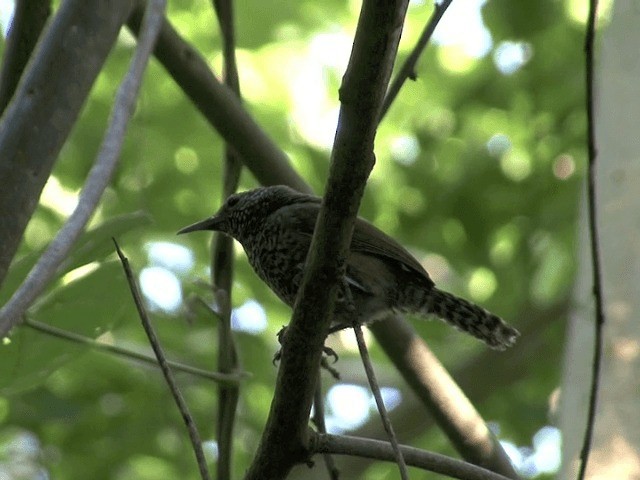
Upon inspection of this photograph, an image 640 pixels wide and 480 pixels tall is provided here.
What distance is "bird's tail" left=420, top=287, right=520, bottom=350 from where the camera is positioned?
3844mm

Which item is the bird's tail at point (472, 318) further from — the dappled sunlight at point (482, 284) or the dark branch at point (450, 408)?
the dappled sunlight at point (482, 284)

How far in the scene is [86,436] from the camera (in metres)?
5.53

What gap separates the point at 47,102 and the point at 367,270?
194 cm

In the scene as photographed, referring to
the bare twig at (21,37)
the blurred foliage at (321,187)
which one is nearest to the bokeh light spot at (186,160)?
the blurred foliage at (321,187)

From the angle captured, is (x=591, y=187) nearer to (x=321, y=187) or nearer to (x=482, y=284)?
(x=321, y=187)

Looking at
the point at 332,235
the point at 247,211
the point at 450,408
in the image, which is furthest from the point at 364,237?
the point at 332,235

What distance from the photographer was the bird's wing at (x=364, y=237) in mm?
3689

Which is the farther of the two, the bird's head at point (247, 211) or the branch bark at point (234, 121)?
the bird's head at point (247, 211)

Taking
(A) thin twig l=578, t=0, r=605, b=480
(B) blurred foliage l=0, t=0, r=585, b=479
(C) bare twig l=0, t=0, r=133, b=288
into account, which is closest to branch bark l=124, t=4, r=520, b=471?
(A) thin twig l=578, t=0, r=605, b=480

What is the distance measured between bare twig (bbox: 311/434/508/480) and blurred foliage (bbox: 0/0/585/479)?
9.48 ft

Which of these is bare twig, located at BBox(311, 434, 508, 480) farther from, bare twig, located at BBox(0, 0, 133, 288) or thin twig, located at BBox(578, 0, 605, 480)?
bare twig, located at BBox(0, 0, 133, 288)

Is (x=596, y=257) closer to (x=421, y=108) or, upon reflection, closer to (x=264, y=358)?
(x=264, y=358)

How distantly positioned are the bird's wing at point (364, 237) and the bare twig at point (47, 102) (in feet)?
5.16

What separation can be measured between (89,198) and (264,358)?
350 cm
